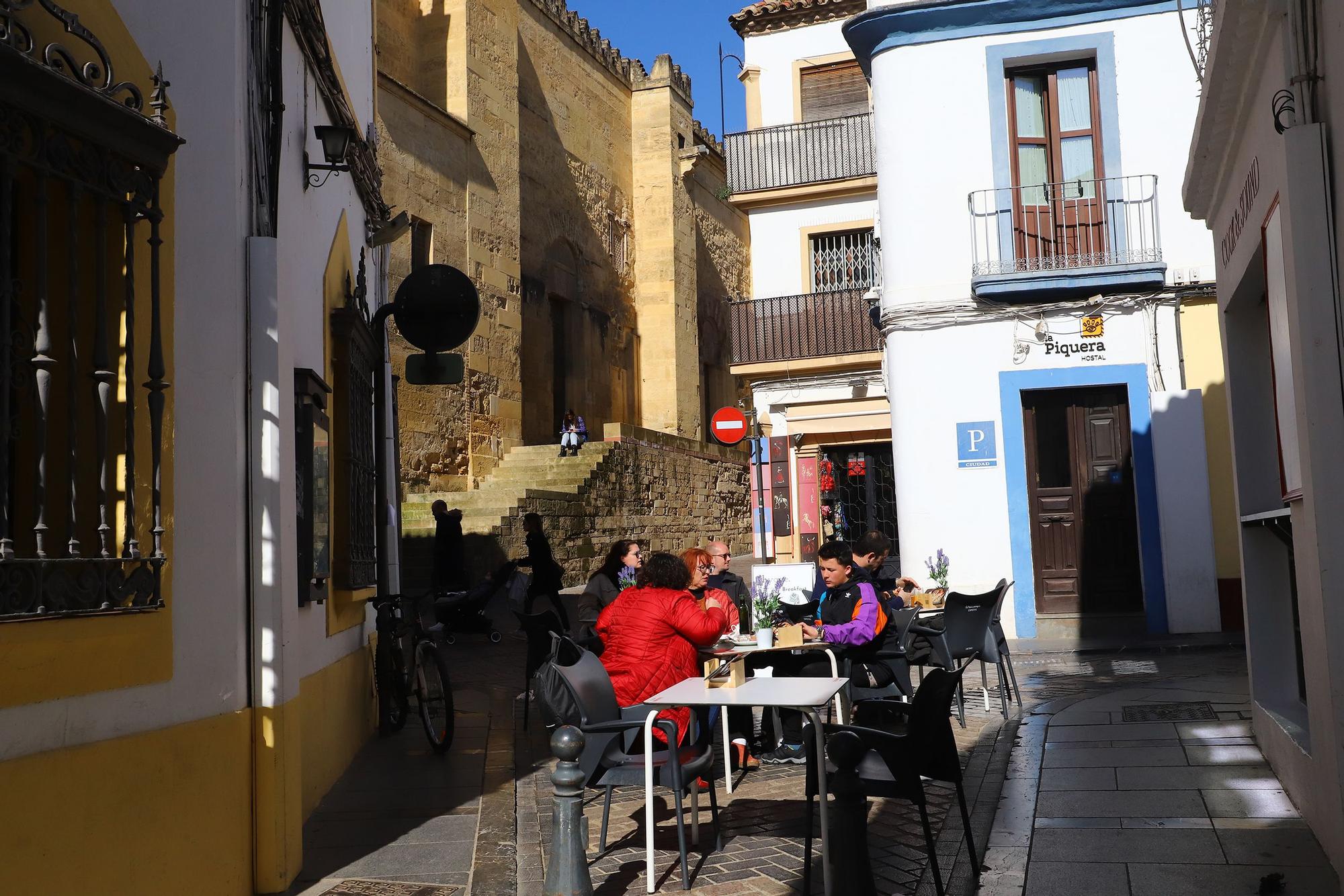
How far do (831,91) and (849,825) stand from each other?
1998 cm

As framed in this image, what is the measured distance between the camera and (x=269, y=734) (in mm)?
4961

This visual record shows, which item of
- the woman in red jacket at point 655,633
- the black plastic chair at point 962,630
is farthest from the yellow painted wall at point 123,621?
the black plastic chair at point 962,630

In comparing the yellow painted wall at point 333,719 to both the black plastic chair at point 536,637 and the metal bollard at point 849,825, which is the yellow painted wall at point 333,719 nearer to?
the black plastic chair at point 536,637

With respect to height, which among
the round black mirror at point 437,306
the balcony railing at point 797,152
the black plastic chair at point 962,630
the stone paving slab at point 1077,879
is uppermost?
the balcony railing at point 797,152

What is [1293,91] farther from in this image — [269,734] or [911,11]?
[911,11]

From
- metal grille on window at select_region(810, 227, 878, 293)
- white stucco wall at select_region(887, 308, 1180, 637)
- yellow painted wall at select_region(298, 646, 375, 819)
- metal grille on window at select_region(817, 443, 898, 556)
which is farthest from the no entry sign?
yellow painted wall at select_region(298, 646, 375, 819)

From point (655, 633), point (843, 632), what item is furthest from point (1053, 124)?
point (655, 633)

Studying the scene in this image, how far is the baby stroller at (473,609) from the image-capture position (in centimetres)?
1429

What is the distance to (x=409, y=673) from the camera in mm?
8484

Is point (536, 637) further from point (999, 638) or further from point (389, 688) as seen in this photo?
point (999, 638)

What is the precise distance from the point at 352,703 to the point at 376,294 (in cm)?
416

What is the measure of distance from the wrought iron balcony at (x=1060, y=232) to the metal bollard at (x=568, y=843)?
1022cm

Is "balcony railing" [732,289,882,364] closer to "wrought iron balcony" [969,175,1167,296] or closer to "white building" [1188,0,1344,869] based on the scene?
"wrought iron balcony" [969,175,1167,296]

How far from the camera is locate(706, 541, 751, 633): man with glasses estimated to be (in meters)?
8.01
